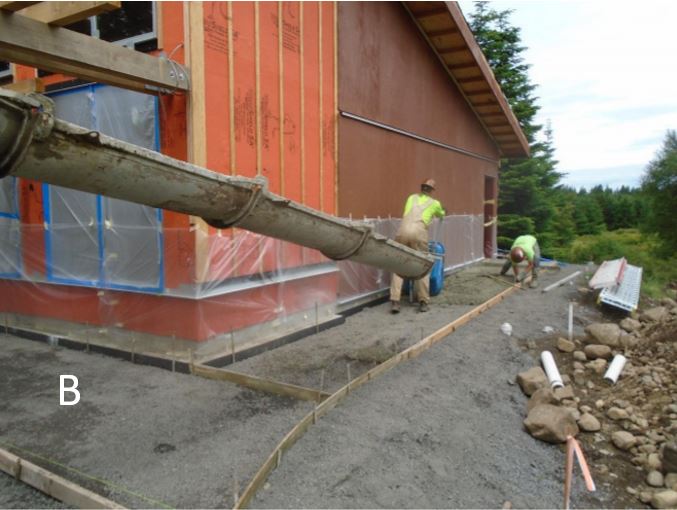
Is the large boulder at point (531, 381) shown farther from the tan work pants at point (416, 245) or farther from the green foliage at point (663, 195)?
the green foliage at point (663, 195)

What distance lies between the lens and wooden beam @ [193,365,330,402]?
15.1ft

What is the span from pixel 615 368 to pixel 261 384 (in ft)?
13.6

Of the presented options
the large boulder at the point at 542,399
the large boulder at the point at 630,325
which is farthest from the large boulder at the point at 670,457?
the large boulder at the point at 630,325

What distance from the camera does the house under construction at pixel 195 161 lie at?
16.2 ft

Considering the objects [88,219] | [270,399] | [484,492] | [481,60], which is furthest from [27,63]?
[481,60]

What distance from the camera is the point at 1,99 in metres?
2.14

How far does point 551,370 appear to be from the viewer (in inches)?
226

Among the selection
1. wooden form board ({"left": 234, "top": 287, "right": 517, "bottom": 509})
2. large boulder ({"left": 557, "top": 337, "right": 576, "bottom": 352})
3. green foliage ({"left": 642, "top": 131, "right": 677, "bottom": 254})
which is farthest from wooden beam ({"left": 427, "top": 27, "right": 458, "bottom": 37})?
green foliage ({"left": 642, "top": 131, "right": 677, "bottom": 254})

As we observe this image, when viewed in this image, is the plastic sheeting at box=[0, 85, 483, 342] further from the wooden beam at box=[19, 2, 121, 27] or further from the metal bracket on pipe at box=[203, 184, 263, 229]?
the metal bracket on pipe at box=[203, 184, 263, 229]

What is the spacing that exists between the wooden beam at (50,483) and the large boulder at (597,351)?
226 inches

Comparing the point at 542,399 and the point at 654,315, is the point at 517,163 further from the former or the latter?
the point at 542,399

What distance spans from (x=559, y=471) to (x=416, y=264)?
8.01ft

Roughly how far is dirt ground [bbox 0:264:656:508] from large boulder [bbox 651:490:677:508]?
124 mm

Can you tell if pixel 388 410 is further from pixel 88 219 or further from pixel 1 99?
pixel 88 219
